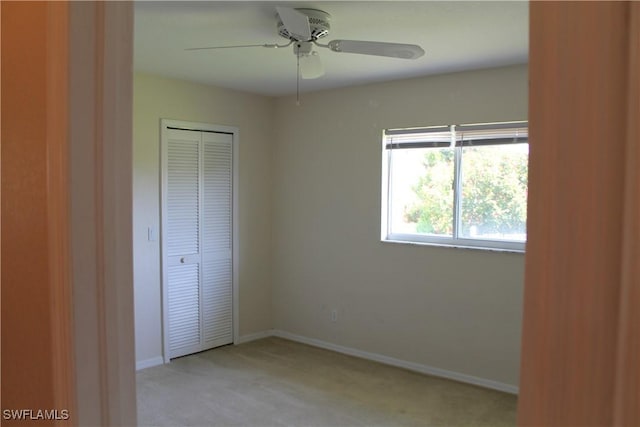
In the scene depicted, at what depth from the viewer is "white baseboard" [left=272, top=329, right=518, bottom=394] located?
3727 millimetres

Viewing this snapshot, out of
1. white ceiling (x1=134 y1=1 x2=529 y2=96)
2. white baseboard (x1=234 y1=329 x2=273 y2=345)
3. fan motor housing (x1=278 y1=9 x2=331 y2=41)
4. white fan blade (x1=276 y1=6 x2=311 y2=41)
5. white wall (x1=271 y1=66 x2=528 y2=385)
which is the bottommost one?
white baseboard (x1=234 y1=329 x2=273 y2=345)

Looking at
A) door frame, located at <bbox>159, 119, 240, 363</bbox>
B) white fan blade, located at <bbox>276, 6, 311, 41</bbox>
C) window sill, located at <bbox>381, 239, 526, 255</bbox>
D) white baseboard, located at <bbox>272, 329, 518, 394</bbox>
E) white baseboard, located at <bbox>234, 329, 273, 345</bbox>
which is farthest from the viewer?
white baseboard, located at <bbox>234, 329, 273, 345</bbox>

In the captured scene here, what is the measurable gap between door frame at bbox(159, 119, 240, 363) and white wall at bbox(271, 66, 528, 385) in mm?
497

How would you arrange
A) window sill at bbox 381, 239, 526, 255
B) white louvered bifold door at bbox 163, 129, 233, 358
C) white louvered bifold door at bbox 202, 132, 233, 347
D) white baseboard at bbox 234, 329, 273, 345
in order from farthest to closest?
1. white baseboard at bbox 234, 329, 273, 345
2. white louvered bifold door at bbox 202, 132, 233, 347
3. white louvered bifold door at bbox 163, 129, 233, 358
4. window sill at bbox 381, 239, 526, 255

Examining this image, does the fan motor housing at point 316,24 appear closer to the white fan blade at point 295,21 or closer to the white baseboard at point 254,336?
the white fan blade at point 295,21

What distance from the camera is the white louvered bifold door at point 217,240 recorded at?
4.57 meters

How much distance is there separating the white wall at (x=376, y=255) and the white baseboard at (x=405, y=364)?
0.04 m

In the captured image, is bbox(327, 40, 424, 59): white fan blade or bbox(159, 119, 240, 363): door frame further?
bbox(159, 119, 240, 363): door frame

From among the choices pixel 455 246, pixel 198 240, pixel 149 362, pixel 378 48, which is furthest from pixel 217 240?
pixel 378 48

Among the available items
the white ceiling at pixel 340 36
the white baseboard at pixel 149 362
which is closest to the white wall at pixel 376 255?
the white ceiling at pixel 340 36

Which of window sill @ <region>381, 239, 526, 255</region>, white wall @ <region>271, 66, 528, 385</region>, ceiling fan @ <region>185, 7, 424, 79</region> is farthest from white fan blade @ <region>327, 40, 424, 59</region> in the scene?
window sill @ <region>381, 239, 526, 255</region>

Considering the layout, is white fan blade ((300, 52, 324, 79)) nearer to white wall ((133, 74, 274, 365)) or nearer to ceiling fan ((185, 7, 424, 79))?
ceiling fan ((185, 7, 424, 79))

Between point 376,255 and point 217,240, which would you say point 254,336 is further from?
point 376,255

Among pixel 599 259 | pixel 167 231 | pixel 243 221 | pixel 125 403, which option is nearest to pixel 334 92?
pixel 243 221
